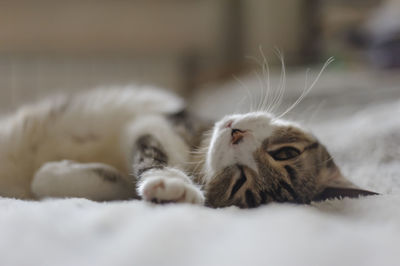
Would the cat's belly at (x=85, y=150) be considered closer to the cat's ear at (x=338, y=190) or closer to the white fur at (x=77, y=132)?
the white fur at (x=77, y=132)

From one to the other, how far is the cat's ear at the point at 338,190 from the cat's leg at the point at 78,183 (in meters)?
0.45

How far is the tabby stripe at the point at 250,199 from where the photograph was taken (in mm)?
774

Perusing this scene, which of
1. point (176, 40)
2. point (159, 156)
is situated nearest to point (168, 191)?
point (159, 156)

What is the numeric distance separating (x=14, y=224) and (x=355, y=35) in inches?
117

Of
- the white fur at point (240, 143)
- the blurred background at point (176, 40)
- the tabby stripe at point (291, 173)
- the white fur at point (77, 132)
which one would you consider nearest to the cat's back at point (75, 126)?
the white fur at point (77, 132)

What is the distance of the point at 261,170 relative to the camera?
818 mm

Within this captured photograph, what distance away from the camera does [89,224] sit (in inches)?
21.5

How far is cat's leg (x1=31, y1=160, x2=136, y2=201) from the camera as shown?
90 centimetres

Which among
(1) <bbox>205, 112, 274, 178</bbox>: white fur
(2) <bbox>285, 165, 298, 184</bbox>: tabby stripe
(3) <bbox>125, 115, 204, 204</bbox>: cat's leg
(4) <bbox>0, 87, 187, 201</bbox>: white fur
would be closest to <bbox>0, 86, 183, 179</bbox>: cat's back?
(4) <bbox>0, 87, 187, 201</bbox>: white fur

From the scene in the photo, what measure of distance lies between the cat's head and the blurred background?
1559 millimetres

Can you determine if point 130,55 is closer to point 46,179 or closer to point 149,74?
point 149,74

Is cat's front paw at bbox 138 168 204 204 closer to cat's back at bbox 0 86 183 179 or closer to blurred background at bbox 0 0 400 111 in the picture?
cat's back at bbox 0 86 183 179

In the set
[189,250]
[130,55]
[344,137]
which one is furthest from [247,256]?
[130,55]

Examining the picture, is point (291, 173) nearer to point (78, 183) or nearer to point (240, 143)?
point (240, 143)
